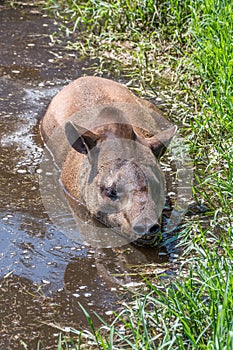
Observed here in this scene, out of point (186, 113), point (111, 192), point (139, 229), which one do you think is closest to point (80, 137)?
point (111, 192)

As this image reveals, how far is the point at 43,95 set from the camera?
866 cm

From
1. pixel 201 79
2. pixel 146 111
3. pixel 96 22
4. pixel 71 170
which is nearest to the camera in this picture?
pixel 71 170

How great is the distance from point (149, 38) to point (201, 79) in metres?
1.39

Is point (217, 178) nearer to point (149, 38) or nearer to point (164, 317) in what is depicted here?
point (164, 317)

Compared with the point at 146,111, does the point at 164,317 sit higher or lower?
higher

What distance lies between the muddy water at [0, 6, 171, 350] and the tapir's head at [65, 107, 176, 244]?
0.29 m

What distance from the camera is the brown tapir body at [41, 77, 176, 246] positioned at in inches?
240

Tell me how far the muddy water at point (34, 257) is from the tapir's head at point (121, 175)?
0.29 meters

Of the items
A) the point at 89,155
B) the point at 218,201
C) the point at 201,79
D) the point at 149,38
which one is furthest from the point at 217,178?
the point at 149,38

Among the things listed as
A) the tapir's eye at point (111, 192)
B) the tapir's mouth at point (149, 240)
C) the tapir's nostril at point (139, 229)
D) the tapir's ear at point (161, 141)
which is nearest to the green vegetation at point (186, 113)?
the tapir's mouth at point (149, 240)

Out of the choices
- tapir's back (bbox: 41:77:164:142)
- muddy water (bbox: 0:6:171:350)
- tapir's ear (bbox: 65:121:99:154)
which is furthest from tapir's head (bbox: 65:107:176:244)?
tapir's back (bbox: 41:77:164:142)

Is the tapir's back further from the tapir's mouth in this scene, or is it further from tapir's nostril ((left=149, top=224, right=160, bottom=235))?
tapir's nostril ((left=149, top=224, right=160, bottom=235))

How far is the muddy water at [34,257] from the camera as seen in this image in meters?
5.33

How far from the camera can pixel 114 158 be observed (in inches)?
249
